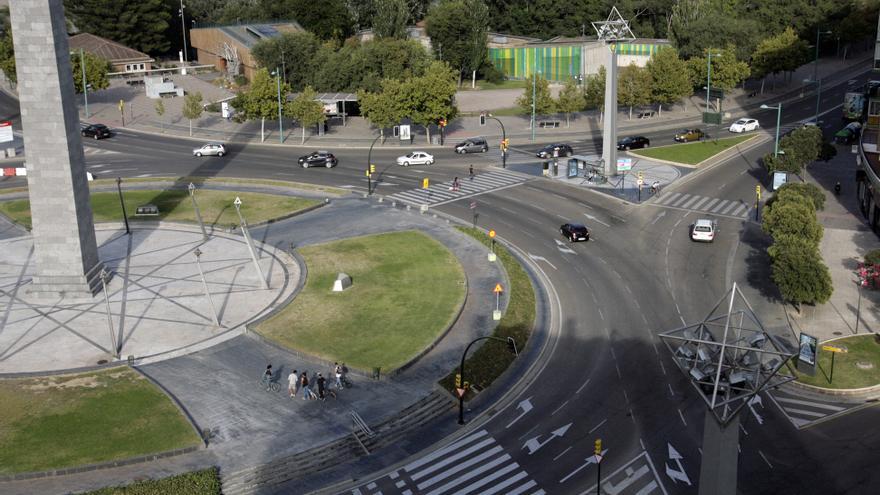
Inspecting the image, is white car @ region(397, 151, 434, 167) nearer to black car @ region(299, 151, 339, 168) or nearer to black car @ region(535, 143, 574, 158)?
black car @ region(299, 151, 339, 168)

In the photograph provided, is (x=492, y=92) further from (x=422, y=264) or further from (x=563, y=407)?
(x=563, y=407)

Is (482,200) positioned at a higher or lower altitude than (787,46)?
lower

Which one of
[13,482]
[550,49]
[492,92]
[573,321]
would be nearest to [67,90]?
[13,482]

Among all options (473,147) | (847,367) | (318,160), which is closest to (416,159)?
(473,147)

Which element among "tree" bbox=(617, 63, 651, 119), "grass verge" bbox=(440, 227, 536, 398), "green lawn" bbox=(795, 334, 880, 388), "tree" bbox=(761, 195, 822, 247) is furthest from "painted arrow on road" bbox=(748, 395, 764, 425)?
"tree" bbox=(617, 63, 651, 119)

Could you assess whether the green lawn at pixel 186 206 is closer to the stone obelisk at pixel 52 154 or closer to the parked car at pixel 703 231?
the stone obelisk at pixel 52 154

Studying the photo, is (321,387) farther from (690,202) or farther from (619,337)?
(690,202)
